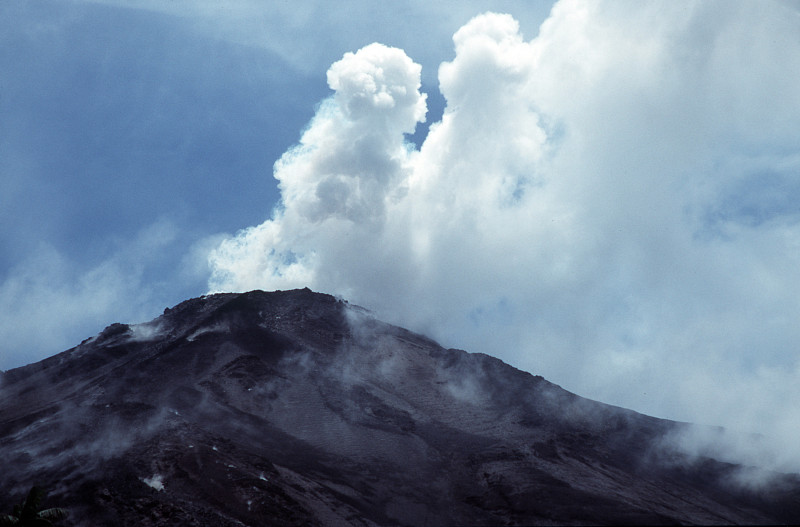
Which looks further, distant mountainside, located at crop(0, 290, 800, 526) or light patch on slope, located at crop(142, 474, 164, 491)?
distant mountainside, located at crop(0, 290, 800, 526)

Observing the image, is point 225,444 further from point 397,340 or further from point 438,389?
point 397,340

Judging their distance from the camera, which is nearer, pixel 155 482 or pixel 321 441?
pixel 155 482

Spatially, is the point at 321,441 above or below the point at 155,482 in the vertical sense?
above

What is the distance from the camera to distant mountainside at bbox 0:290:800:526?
40.4 metres

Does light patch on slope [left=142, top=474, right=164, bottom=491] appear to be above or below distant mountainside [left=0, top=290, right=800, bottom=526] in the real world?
below

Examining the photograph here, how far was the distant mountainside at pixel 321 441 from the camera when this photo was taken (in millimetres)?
40438

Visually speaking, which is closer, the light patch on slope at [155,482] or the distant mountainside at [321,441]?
the light patch on slope at [155,482]

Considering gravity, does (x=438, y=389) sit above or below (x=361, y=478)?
above

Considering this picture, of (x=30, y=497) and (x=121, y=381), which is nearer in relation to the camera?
(x=30, y=497)

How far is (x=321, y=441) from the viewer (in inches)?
2186

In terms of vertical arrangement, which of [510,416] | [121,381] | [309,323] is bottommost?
[121,381]

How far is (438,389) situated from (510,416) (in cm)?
1216

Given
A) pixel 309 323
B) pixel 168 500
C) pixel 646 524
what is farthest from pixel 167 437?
pixel 309 323

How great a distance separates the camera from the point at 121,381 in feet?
210
